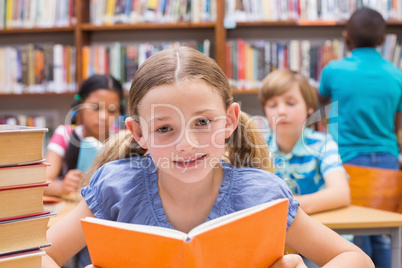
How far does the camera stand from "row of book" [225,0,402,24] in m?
3.21

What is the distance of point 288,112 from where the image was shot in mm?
2135

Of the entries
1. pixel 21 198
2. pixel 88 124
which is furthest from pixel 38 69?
pixel 21 198

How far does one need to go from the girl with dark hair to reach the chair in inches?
47.6

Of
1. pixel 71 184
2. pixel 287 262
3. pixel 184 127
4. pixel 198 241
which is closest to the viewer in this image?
pixel 198 241

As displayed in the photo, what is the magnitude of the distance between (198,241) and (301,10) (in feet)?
9.44

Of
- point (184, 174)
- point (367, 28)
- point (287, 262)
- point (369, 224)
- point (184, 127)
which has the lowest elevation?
point (369, 224)

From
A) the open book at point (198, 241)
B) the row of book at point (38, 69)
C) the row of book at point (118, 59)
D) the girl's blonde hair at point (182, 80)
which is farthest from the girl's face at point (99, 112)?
the open book at point (198, 241)

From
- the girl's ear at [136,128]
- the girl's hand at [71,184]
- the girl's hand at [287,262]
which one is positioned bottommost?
the girl's hand at [71,184]

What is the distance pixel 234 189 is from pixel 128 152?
314mm

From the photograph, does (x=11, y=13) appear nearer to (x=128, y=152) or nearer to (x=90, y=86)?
(x=90, y=86)

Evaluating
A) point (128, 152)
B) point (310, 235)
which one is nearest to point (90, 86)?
point (128, 152)

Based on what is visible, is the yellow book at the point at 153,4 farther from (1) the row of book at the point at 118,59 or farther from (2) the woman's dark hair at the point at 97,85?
(2) the woman's dark hair at the point at 97,85

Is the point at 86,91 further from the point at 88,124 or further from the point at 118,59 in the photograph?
the point at 118,59

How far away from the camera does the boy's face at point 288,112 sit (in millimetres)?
2094
